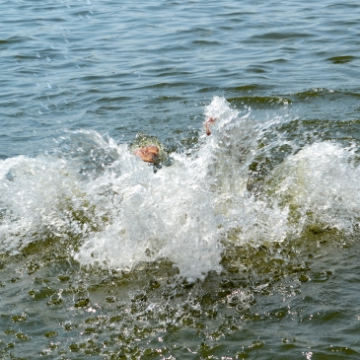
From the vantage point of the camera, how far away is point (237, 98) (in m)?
10.1

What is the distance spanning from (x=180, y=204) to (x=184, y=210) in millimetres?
83

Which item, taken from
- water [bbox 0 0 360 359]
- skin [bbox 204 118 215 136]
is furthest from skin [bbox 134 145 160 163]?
skin [bbox 204 118 215 136]

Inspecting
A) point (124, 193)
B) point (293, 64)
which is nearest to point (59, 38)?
point (293, 64)

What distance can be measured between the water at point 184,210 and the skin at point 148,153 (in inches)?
6.9

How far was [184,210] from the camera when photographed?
6.06m

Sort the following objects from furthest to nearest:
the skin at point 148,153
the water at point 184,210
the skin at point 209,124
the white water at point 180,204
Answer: the skin at point 209,124 < the skin at point 148,153 < the white water at point 180,204 < the water at point 184,210

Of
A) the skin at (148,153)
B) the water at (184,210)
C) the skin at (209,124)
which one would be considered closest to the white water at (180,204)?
the water at (184,210)

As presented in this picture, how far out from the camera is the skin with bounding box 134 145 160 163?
7762mm

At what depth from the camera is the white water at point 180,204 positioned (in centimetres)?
594

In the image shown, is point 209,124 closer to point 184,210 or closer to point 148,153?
point 148,153

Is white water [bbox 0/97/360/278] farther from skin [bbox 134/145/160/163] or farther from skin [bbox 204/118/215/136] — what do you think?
skin [bbox 134/145/160/163]

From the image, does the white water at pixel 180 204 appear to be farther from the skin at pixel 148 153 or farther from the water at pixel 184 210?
the skin at pixel 148 153

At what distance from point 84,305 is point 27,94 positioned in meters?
6.22

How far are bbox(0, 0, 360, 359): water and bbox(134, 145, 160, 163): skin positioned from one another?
0.57 ft
